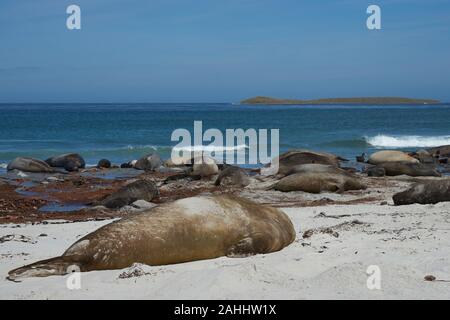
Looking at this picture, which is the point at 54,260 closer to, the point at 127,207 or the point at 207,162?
the point at 127,207

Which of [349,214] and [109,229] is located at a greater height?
[109,229]

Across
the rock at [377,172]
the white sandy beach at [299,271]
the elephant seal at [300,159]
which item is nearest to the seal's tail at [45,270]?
the white sandy beach at [299,271]

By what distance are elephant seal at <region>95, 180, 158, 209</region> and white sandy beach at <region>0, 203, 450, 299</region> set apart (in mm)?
3918

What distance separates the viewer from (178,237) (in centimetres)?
627

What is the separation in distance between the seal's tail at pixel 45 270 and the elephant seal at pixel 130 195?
21.8 ft

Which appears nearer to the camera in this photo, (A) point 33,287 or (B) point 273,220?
(A) point 33,287

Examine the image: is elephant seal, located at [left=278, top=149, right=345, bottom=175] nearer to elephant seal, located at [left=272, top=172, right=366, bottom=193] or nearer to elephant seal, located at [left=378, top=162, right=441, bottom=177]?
elephant seal, located at [left=378, top=162, right=441, bottom=177]

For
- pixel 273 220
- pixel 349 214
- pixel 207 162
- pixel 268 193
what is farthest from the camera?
pixel 207 162

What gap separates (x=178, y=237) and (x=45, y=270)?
1.32m

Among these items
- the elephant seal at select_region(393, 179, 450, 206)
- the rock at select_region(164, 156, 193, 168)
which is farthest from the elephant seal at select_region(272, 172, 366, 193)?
the rock at select_region(164, 156, 193, 168)

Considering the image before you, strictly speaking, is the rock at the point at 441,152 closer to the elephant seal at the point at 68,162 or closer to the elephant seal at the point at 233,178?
the elephant seal at the point at 233,178
